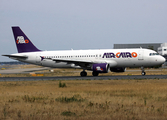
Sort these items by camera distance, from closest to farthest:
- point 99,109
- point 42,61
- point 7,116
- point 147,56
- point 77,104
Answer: point 7,116 → point 99,109 → point 77,104 → point 147,56 → point 42,61

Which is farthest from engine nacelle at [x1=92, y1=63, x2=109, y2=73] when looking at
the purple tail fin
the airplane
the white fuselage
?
the purple tail fin

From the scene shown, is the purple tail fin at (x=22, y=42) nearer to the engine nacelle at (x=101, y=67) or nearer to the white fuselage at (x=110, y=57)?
the white fuselage at (x=110, y=57)

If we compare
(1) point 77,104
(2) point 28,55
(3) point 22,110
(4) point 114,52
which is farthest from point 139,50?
(3) point 22,110

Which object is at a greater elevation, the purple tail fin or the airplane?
the purple tail fin

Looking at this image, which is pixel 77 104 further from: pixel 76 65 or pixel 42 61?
pixel 42 61

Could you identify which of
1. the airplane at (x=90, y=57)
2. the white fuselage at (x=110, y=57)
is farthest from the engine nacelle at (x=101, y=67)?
the white fuselage at (x=110, y=57)

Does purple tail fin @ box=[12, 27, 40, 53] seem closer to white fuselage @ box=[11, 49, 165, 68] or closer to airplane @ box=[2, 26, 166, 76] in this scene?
airplane @ box=[2, 26, 166, 76]

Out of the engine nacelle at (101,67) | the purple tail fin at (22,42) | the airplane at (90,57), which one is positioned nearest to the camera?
the engine nacelle at (101,67)

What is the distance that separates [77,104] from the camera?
13.7 metres

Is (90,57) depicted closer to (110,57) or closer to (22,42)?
(110,57)

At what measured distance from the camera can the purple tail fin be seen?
4278 cm

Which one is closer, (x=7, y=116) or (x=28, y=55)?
(x=7, y=116)

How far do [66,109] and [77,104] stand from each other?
4.67 feet

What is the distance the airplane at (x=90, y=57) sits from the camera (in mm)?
36469
